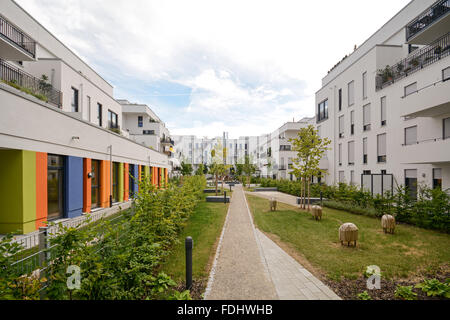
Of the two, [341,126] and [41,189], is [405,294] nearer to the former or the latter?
[41,189]

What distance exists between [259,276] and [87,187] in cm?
1147

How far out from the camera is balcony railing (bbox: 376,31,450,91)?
13688 mm

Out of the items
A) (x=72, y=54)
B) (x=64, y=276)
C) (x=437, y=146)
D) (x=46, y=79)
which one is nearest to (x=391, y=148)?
(x=437, y=146)

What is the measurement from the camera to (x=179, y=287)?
443cm

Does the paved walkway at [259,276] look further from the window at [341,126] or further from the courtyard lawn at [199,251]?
the window at [341,126]

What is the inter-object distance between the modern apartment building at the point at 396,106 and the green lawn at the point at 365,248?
5610mm

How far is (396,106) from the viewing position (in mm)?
16453

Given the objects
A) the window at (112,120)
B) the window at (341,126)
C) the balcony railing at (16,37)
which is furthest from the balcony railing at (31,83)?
the window at (341,126)

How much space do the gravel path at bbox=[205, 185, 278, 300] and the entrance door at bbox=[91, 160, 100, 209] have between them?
9929 millimetres

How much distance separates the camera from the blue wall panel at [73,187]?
10.5m

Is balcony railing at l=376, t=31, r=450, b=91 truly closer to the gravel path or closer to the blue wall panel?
the gravel path

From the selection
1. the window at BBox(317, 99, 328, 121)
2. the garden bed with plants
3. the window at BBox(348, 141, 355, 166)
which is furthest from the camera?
the window at BBox(317, 99, 328, 121)

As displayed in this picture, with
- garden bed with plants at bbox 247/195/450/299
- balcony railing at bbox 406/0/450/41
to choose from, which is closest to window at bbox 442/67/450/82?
balcony railing at bbox 406/0/450/41

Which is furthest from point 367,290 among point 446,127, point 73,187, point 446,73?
point 446,73
